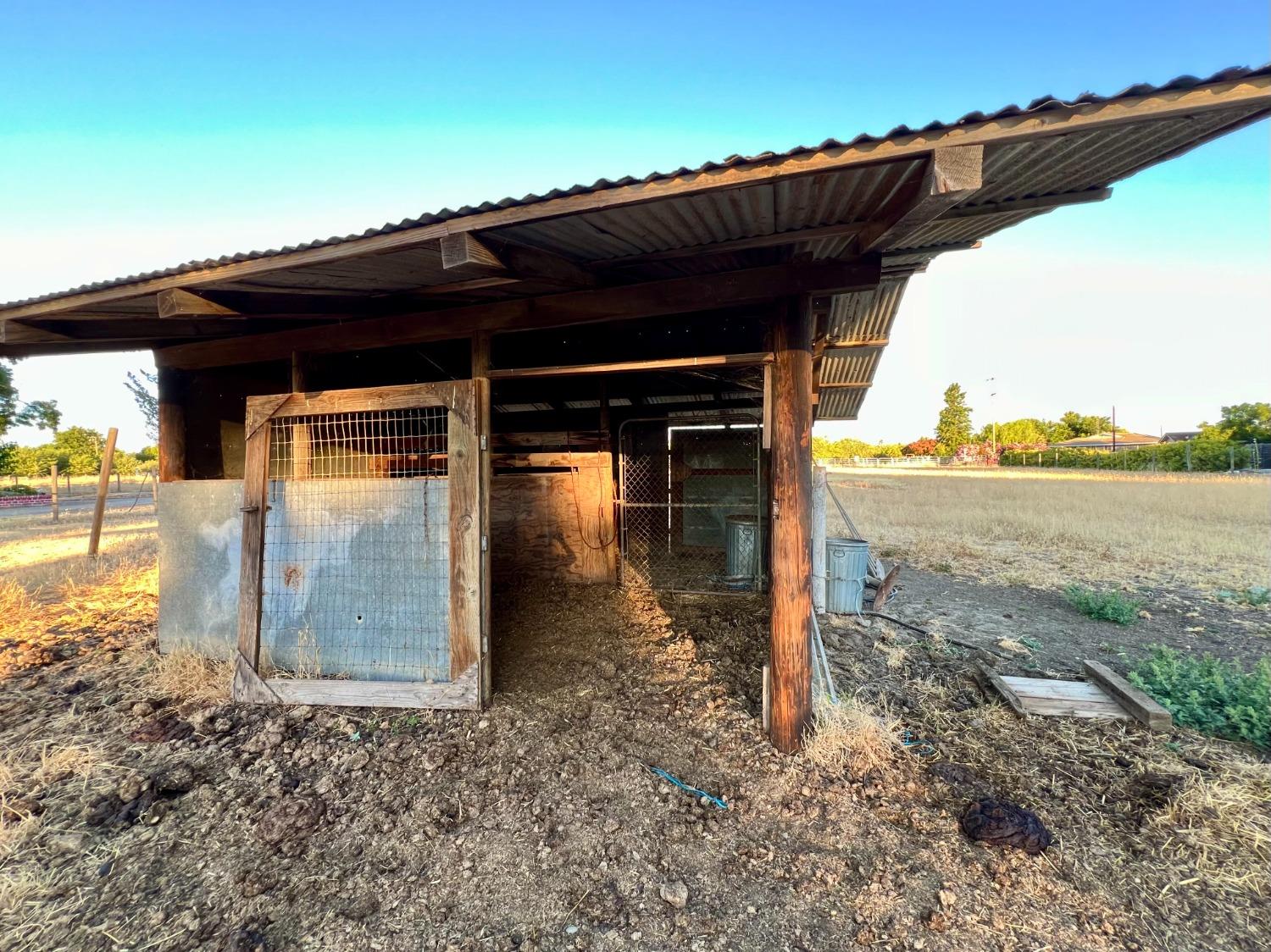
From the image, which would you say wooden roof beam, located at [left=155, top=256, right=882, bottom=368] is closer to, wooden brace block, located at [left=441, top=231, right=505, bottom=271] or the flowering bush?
wooden brace block, located at [left=441, top=231, right=505, bottom=271]

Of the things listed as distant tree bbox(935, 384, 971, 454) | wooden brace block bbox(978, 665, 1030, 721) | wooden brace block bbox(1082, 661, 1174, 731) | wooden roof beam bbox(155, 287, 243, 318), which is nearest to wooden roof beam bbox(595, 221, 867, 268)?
wooden roof beam bbox(155, 287, 243, 318)

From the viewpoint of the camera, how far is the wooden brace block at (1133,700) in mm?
3252

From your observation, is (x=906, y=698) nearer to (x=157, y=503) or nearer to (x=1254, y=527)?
(x=157, y=503)

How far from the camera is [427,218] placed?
2.59m

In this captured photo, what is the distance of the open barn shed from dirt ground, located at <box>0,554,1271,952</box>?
1.64 ft

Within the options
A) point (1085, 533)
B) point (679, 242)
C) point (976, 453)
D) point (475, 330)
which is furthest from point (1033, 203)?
point (976, 453)

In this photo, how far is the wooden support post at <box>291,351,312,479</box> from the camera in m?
4.14

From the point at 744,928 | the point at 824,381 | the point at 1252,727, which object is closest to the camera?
the point at 744,928

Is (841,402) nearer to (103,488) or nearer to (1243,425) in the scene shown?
(103,488)

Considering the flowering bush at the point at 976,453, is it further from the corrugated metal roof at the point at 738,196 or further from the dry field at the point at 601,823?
the corrugated metal roof at the point at 738,196

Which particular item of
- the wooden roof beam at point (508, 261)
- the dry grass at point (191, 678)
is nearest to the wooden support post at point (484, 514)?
the wooden roof beam at point (508, 261)

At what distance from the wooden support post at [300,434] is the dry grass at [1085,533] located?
857 cm

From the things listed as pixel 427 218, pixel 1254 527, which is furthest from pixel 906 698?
pixel 1254 527

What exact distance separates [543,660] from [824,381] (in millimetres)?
6229
